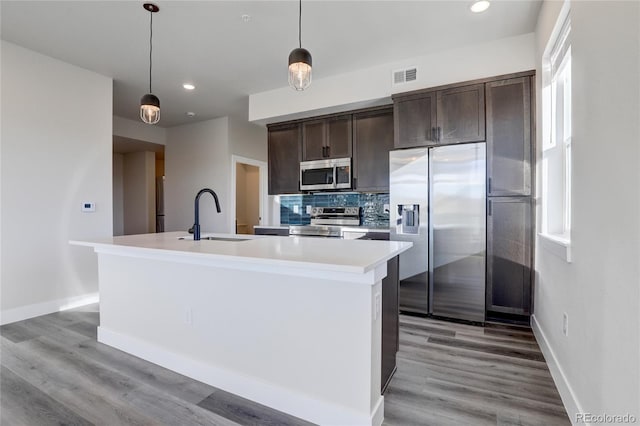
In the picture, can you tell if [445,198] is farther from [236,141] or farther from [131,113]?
[131,113]

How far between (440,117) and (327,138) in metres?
1.54

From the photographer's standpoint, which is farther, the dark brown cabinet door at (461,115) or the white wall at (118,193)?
the white wall at (118,193)

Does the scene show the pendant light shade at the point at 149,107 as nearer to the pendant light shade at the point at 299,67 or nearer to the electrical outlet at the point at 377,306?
the pendant light shade at the point at 299,67

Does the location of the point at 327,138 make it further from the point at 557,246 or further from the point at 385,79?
the point at 557,246

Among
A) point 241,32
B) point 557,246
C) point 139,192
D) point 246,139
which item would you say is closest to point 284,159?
point 246,139

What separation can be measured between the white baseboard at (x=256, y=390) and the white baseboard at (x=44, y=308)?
1.61m

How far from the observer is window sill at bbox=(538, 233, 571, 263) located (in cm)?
173

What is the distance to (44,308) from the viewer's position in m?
3.36

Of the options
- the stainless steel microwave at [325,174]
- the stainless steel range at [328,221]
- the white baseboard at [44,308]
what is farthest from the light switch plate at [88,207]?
the stainless steel microwave at [325,174]

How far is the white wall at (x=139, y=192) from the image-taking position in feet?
23.0

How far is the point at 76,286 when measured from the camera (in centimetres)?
366

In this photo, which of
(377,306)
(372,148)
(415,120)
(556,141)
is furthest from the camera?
(372,148)

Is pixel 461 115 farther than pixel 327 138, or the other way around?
pixel 327 138

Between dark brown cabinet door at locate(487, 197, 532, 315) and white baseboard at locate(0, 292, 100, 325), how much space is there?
14.8 feet
